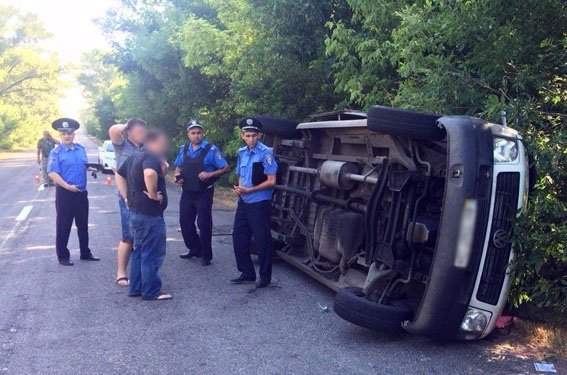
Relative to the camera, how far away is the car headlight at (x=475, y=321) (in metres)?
4.49

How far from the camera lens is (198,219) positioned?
793cm

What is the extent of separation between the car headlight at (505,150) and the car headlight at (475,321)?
108 centimetres

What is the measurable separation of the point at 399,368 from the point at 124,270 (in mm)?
3706

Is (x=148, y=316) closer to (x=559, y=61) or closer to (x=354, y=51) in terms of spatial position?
(x=559, y=61)

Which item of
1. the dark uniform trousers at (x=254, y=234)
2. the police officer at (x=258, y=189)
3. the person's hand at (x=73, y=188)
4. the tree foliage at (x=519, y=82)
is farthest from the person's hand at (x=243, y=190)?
the person's hand at (x=73, y=188)

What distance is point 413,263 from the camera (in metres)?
4.87

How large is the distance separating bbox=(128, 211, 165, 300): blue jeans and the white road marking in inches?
269

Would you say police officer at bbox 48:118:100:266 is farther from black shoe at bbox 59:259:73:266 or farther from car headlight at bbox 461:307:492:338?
car headlight at bbox 461:307:492:338

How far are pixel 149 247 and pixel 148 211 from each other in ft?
1.19

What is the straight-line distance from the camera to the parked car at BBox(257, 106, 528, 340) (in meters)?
4.38

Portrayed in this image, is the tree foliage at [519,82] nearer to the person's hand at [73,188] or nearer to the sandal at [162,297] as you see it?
the sandal at [162,297]

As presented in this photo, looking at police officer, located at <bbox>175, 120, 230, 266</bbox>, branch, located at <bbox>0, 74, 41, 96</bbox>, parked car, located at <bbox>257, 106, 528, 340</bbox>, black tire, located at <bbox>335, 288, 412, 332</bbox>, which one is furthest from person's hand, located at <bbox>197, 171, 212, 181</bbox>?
→ branch, located at <bbox>0, 74, 41, 96</bbox>

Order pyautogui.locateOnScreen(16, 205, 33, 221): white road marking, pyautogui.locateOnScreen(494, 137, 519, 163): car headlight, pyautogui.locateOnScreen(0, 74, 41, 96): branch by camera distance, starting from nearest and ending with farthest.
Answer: pyautogui.locateOnScreen(494, 137, 519, 163): car headlight, pyautogui.locateOnScreen(16, 205, 33, 221): white road marking, pyautogui.locateOnScreen(0, 74, 41, 96): branch

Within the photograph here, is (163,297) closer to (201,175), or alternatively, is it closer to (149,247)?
(149,247)
